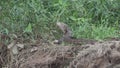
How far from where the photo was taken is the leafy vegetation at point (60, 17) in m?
3.49

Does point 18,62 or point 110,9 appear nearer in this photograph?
point 18,62

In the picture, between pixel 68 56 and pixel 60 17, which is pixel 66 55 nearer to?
pixel 68 56

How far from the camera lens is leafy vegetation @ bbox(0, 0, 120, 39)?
11.4ft

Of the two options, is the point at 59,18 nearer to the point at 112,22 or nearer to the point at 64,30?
the point at 64,30

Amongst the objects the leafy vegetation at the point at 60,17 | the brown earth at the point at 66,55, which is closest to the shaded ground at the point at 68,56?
the brown earth at the point at 66,55

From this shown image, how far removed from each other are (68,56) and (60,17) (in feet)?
2.55

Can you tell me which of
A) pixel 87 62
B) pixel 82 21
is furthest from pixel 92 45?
pixel 82 21

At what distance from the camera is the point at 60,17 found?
12.3 feet

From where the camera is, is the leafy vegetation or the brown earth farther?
the leafy vegetation

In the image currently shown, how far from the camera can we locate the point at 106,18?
3.99 meters

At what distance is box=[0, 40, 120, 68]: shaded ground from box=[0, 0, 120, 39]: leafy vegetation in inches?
10.9

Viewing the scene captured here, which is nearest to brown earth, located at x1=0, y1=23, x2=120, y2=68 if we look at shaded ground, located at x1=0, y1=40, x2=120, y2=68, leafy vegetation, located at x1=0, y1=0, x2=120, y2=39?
shaded ground, located at x1=0, y1=40, x2=120, y2=68

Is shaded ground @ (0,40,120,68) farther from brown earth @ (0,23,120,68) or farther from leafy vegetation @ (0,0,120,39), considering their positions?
leafy vegetation @ (0,0,120,39)

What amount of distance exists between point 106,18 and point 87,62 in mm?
1222
